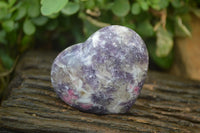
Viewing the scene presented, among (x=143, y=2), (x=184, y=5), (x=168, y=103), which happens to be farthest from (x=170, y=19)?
(x=168, y=103)

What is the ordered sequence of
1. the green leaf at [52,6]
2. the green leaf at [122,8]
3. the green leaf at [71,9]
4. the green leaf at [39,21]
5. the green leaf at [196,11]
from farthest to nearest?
1. the green leaf at [196,11]
2. the green leaf at [39,21]
3. the green leaf at [122,8]
4. the green leaf at [71,9]
5. the green leaf at [52,6]

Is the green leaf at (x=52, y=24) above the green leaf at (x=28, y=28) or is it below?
below

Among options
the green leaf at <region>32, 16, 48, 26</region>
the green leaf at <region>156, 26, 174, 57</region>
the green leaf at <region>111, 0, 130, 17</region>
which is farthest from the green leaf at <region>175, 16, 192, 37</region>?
the green leaf at <region>32, 16, 48, 26</region>

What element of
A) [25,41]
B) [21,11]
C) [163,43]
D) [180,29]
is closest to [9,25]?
[21,11]

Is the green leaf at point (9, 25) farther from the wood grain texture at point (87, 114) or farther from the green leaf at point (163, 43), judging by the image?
the green leaf at point (163, 43)

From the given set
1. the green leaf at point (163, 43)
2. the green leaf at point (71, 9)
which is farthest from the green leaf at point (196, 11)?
the green leaf at point (71, 9)

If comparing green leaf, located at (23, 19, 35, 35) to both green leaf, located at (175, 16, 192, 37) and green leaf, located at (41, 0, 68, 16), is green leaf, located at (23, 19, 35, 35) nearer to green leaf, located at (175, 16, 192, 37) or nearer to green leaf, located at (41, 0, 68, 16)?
green leaf, located at (41, 0, 68, 16)

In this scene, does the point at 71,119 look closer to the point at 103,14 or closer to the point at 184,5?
the point at 103,14
